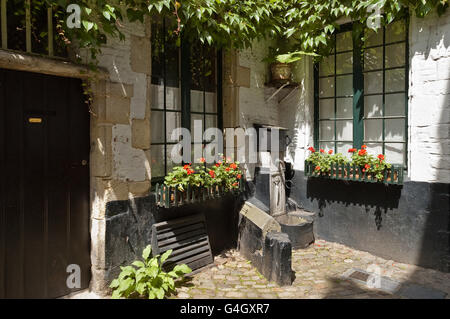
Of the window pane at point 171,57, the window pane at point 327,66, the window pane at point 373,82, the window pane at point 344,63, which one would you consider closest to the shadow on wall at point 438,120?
the window pane at point 373,82

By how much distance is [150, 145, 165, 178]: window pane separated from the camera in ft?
13.9

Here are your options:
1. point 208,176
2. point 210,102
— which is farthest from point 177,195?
point 210,102

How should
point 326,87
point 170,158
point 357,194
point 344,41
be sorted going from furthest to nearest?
point 326,87 < point 344,41 < point 357,194 < point 170,158

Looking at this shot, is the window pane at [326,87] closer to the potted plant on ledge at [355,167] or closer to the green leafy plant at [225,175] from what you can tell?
the potted plant on ledge at [355,167]

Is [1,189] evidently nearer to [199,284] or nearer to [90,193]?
[90,193]

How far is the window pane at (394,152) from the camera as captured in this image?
4699 mm

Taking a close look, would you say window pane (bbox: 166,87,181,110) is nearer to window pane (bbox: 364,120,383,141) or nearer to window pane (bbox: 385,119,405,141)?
window pane (bbox: 364,120,383,141)

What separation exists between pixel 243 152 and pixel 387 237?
7.71 ft

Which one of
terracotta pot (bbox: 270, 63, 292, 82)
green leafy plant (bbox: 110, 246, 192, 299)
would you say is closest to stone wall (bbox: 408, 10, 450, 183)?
terracotta pot (bbox: 270, 63, 292, 82)

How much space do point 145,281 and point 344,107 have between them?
3.84m

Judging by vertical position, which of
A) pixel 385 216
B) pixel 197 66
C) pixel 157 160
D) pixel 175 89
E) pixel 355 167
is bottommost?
pixel 385 216

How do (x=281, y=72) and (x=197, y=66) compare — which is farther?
(x=281, y=72)

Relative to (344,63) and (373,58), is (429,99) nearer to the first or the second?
(373,58)

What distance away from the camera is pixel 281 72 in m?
5.34
